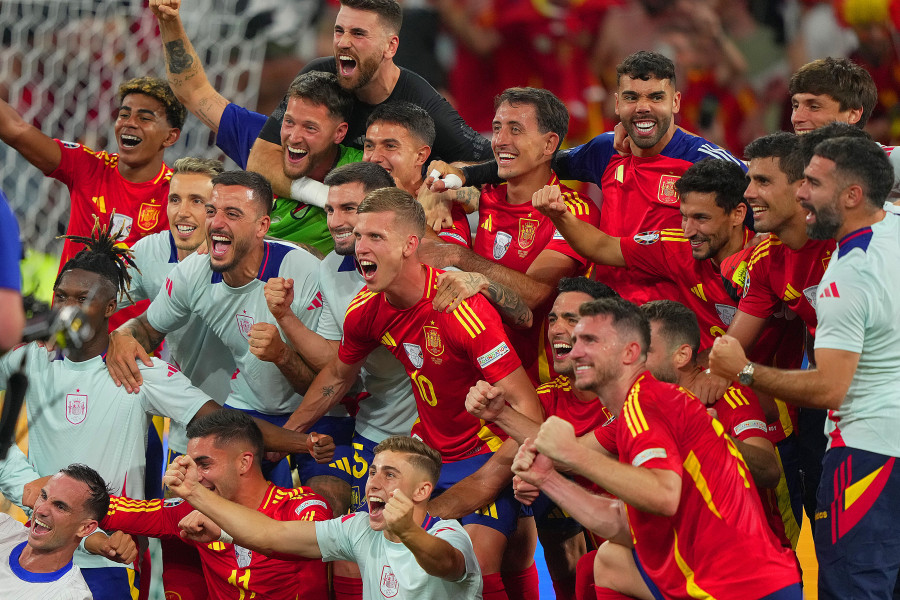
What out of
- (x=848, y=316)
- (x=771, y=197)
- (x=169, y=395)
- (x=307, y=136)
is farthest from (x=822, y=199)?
(x=169, y=395)

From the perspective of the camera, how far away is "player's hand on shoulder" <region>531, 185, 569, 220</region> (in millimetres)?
4973

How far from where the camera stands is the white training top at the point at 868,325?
3750mm

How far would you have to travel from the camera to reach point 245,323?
18.0ft

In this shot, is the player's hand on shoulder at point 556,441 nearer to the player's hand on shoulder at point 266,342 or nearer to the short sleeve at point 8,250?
the short sleeve at point 8,250

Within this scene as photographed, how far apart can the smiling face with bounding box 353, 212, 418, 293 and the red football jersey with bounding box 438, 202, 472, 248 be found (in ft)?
2.18

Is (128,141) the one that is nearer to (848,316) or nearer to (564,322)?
(564,322)

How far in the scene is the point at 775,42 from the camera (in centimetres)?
1068

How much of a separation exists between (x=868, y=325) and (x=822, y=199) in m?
0.47

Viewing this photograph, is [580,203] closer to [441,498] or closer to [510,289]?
[510,289]

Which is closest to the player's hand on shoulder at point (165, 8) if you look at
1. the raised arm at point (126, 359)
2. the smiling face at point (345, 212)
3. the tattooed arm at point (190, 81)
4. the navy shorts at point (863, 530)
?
the tattooed arm at point (190, 81)

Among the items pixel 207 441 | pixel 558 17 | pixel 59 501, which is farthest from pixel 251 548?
pixel 558 17

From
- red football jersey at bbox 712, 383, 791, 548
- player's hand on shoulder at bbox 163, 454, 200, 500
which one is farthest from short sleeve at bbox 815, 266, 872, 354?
player's hand on shoulder at bbox 163, 454, 200, 500

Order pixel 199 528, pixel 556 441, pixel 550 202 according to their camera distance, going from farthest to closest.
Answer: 1. pixel 550 202
2. pixel 199 528
3. pixel 556 441

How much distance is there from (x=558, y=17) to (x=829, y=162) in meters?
6.96
